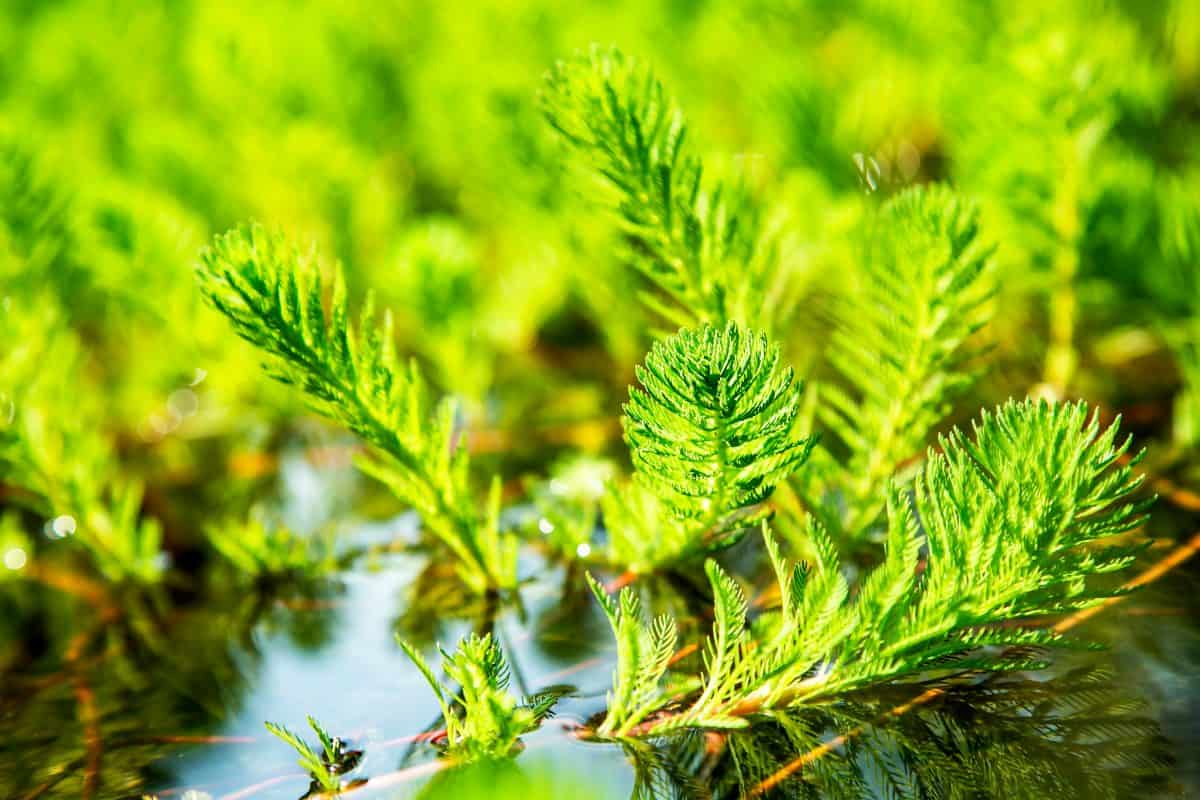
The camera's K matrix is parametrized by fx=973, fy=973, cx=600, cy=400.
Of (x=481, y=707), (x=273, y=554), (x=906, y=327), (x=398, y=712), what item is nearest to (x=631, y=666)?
(x=481, y=707)

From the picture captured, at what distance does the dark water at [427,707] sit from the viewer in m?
0.56

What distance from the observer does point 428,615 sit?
30.6 inches

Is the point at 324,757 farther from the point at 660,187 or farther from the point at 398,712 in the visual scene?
the point at 660,187

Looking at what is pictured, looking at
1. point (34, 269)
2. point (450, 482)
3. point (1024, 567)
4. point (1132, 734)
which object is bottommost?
point (1132, 734)

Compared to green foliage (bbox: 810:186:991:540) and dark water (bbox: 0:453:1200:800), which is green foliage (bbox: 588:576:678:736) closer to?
dark water (bbox: 0:453:1200:800)

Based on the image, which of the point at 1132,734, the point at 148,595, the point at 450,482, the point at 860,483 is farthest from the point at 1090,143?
the point at 148,595

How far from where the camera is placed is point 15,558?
943 mm

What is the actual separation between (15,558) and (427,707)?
533 millimetres

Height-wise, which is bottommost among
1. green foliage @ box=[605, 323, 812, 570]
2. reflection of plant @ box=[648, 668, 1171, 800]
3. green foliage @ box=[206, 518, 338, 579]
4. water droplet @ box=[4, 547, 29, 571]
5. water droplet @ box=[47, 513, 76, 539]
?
reflection of plant @ box=[648, 668, 1171, 800]

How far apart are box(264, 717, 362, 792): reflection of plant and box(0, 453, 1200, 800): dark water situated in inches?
0.4

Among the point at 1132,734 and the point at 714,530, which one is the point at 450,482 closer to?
the point at 714,530

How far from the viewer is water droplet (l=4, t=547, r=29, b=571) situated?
94 cm

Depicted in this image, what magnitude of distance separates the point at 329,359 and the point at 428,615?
0.82ft

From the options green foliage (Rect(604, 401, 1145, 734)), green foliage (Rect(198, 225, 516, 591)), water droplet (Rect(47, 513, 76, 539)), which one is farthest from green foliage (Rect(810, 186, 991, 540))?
water droplet (Rect(47, 513, 76, 539))
